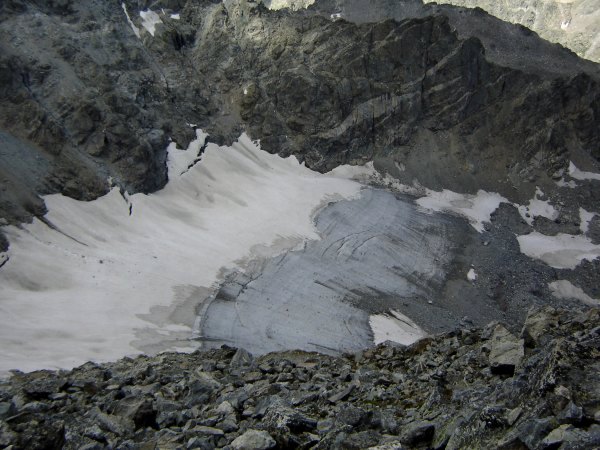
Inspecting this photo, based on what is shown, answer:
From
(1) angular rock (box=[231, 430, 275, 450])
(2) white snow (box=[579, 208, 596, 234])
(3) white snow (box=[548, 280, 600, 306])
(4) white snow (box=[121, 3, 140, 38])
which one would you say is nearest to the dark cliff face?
(4) white snow (box=[121, 3, 140, 38])

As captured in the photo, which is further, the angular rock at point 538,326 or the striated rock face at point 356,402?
the angular rock at point 538,326

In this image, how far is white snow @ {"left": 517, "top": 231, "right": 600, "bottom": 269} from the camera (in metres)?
56.2

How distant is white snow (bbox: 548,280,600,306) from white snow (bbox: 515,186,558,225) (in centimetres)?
1202

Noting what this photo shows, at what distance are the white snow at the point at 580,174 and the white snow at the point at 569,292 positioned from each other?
22.2m

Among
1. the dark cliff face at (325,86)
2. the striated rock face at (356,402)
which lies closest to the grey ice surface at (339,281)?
the dark cliff face at (325,86)

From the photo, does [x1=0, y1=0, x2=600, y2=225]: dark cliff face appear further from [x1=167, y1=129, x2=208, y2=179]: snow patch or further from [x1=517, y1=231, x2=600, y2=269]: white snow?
[x1=517, y1=231, x2=600, y2=269]: white snow

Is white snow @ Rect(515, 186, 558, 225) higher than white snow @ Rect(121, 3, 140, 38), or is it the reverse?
white snow @ Rect(121, 3, 140, 38)

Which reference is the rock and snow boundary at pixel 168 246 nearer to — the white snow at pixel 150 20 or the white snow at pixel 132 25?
the white snow at pixel 132 25

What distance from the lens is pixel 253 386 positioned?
15.5m

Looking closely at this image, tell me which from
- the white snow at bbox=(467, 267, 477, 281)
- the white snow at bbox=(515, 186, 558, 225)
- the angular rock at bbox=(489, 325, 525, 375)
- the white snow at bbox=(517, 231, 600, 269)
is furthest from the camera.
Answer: the white snow at bbox=(515, 186, 558, 225)

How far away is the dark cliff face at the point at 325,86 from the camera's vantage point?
53.8 meters

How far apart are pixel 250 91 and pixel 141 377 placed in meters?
51.8

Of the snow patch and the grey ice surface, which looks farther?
the snow patch

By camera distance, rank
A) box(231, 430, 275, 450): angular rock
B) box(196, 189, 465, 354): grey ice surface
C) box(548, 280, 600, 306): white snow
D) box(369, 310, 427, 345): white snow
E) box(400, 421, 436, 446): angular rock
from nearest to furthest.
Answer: box(400, 421, 436, 446): angular rock → box(231, 430, 275, 450): angular rock → box(196, 189, 465, 354): grey ice surface → box(369, 310, 427, 345): white snow → box(548, 280, 600, 306): white snow
